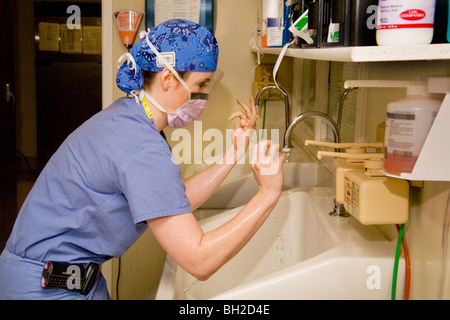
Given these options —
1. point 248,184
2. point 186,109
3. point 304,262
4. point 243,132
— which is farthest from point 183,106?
point 248,184

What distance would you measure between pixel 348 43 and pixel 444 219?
37cm

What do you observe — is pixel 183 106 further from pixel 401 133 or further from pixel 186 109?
pixel 401 133

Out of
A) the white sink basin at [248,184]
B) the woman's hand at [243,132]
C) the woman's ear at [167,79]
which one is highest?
the woman's ear at [167,79]

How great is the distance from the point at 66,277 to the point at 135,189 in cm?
31

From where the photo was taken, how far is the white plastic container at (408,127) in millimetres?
864

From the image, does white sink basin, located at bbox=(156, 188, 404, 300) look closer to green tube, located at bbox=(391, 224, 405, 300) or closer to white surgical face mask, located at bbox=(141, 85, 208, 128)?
green tube, located at bbox=(391, 224, 405, 300)

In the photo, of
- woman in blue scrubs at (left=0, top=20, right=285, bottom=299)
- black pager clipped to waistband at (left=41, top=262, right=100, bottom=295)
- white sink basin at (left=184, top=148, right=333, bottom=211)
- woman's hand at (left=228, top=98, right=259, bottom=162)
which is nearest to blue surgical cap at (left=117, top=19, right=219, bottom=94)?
woman in blue scrubs at (left=0, top=20, right=285, bottom=299)

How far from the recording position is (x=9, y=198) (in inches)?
129

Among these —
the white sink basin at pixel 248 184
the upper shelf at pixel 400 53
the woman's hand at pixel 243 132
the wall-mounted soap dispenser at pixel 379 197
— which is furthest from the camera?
the white sink basin at pixel 248 184

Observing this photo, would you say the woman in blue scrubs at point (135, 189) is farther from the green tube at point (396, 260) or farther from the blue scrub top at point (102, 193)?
the green tube at point (396, 260)

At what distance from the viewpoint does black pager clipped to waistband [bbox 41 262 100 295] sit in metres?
1.23

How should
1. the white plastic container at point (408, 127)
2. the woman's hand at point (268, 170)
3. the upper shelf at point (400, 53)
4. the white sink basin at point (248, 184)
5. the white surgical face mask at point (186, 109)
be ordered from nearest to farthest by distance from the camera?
the upper shelf at point (400, 53) → the white plastic container at point (408, 127) → the woman's hand at point (268, 170) → the white surgical face mask at point (186, 109) → the white sink basin at point (248, 184)

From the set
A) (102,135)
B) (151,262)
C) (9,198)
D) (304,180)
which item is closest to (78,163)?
(102,135)

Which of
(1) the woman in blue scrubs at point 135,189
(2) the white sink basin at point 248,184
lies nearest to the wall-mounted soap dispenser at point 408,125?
(1) the woman in blue scrubs at point 135,189
